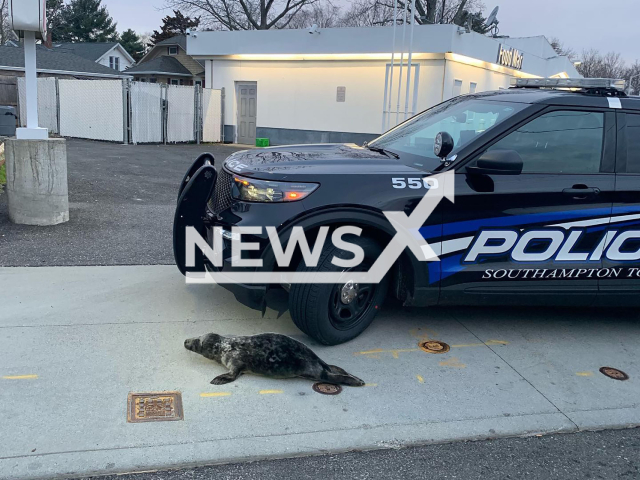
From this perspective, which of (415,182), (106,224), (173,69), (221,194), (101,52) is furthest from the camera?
(101,52)

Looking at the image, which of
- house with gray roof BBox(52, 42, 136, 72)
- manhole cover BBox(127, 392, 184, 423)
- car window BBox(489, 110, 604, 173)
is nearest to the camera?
manhole cover BBox(127, 392, 184, 423)

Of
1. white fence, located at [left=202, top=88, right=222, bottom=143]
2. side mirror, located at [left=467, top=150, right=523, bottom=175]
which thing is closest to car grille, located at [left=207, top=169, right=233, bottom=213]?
side mirror, located at [left=467, top=150, right=523, bottom=175]

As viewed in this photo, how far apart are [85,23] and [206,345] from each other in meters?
63.5

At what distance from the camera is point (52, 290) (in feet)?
16.2

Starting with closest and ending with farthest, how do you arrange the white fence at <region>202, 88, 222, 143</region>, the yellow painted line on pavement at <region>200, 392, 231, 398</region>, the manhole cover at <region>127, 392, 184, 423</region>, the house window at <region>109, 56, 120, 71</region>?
the manhole cover at <region>127, 392, 184, 423</region> → the yellow painted line on pavement at <region>200, 392, 231, 398</region> → the white fence at <region>202, 88, 222, 143</region> → the house window at <region>109, 56, 120, 71</region>

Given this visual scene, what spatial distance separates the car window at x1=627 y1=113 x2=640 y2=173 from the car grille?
3020mm

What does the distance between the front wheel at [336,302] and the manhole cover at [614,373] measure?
1.67 metres

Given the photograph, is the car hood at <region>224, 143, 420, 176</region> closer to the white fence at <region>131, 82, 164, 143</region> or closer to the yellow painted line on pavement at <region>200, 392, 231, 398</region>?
the yellow painted line on pavement at <region>200, 392, 231, 398</region>

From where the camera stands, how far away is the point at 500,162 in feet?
12.8

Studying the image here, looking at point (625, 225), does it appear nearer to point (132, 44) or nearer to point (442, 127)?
point (442, 127)

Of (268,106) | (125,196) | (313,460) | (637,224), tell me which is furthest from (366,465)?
(268,106)

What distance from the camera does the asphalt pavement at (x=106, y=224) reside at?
5.99m

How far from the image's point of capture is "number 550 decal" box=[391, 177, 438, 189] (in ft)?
13.0

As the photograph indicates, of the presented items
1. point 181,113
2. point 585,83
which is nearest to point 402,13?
point 181,113
